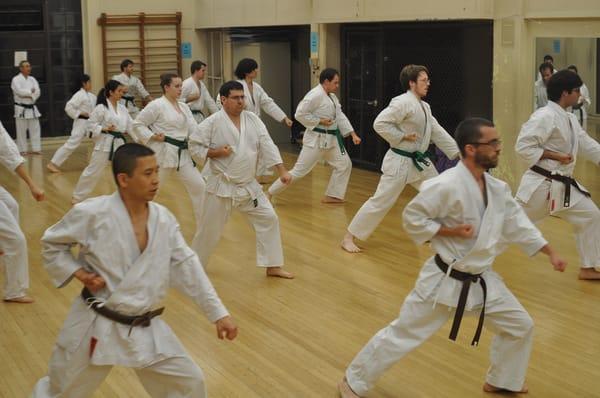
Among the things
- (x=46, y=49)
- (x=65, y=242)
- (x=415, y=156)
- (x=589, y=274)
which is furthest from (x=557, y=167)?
(x=46, y=49)

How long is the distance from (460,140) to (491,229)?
1.56ft

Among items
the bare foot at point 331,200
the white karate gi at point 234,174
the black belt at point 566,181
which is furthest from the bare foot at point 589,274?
the bare foot at point 331,200

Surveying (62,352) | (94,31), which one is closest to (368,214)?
(62,352)

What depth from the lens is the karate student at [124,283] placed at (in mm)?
3664

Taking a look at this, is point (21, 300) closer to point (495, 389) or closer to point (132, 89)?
point (495, 389)

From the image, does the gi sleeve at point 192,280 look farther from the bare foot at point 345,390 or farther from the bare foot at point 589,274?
the bare foot at point 589,274

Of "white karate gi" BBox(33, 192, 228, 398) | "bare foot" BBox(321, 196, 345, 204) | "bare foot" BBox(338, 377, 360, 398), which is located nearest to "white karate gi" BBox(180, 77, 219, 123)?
"bare foot" BBox(321, 196, 345, 204)

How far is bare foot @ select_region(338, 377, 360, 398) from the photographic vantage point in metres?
4.55

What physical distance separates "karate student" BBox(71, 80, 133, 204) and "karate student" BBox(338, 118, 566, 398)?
6743mm

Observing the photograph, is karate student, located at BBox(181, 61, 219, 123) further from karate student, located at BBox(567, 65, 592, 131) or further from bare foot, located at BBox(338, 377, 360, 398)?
bare foot, located at BBox(338, 377, 360, 398)

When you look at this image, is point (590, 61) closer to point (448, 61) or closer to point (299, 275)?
point (448, 61)

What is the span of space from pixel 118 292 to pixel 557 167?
13.4 ft

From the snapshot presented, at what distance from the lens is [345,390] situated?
4594 millimetres

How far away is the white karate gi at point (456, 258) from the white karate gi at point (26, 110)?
451 inches
